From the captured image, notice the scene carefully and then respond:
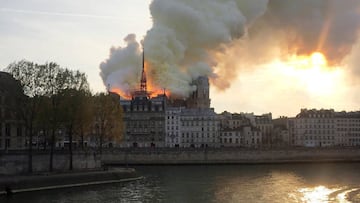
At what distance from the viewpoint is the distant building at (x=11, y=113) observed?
65.8m

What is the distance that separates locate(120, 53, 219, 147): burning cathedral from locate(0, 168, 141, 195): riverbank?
77.3 meters

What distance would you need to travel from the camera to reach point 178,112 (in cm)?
15588

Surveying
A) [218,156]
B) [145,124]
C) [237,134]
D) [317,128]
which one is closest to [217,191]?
[218,156]

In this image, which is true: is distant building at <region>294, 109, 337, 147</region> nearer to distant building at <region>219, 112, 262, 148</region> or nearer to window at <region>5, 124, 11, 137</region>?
distant building at <region>219, 112, 262, 148</region>

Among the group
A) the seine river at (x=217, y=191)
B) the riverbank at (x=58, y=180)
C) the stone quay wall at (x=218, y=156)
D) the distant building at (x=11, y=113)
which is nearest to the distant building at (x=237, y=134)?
the stone quay wall at (x=218, y=156)

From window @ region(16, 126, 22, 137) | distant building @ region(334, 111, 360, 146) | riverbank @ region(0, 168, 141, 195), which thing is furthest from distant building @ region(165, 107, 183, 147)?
riverbank @ region(0, 168, 141, 195)

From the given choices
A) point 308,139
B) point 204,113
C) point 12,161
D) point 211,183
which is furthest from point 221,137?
point 12,161

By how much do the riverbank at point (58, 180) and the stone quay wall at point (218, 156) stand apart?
40.9 meters

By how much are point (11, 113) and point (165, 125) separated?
84202 mm

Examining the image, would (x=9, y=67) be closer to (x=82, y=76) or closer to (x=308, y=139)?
(x=82, y=76)

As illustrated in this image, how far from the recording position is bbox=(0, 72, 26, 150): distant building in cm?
6581

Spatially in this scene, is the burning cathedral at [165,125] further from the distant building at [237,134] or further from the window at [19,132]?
the window at [19,132]

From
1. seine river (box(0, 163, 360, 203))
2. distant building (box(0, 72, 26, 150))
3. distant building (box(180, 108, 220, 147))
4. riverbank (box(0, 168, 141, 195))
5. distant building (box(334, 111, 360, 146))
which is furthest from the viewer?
distant building (box(334, 111, 360, 146))

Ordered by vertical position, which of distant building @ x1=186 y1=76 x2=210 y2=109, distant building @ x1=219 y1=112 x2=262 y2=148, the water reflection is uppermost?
distant building @ x1=186 y1=76 x2=210 y2=109
